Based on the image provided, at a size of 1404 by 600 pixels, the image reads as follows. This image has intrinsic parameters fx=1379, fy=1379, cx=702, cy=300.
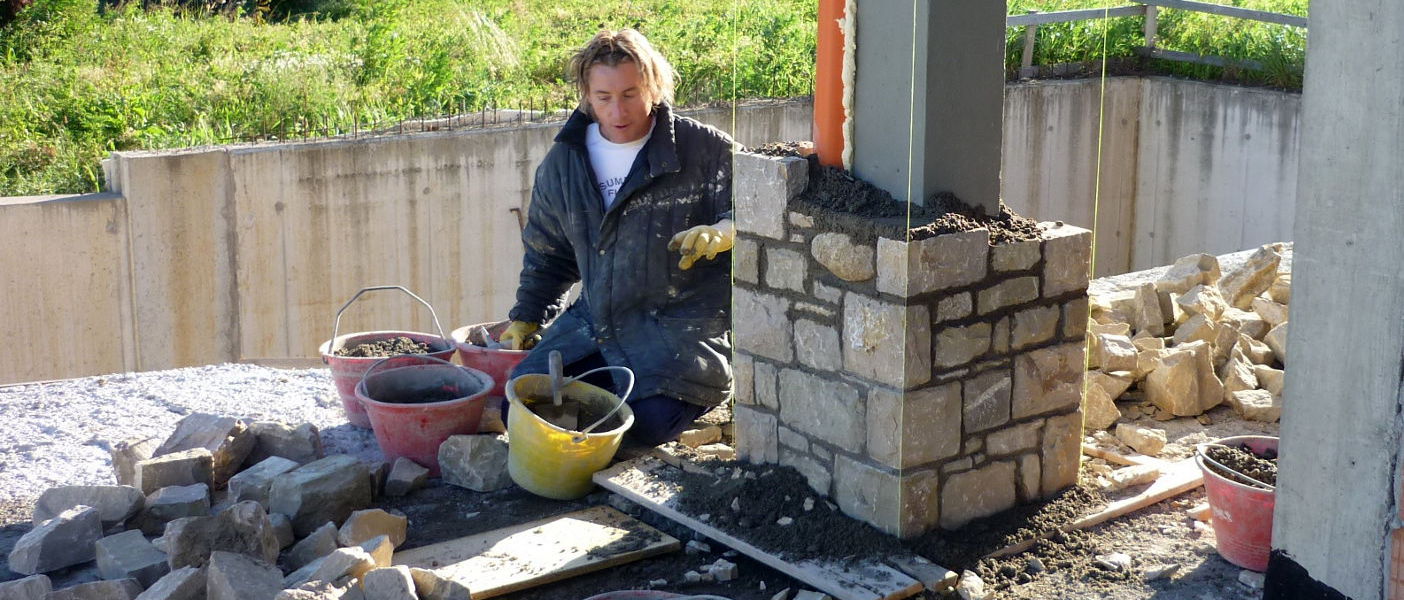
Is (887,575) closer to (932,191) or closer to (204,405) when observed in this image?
(932,191)

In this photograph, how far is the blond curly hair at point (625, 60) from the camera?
16.4 feet

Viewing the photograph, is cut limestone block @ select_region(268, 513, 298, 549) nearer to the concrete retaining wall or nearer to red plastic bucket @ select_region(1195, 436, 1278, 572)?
red plastic bucket @ select_region(1195, 436, 1278, 572)

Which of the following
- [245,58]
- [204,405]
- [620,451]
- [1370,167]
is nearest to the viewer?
[1370,167]

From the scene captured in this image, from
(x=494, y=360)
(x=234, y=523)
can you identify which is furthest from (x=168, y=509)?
(x=494, y=360)

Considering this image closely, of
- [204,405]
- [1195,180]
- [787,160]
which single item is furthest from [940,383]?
[1195,180]

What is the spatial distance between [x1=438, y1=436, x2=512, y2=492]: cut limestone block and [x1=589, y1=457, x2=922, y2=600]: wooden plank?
0.47m

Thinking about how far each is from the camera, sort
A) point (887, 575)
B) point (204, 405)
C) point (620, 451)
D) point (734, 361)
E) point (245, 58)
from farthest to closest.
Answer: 1. point (245, 58)
2. point (204, 405)
3. point (620, 451)
4. point (734, 361)
5. point (887, 575)

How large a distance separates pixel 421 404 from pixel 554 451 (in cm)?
63

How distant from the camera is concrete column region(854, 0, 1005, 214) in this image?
3936mm

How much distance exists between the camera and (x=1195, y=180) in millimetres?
12391

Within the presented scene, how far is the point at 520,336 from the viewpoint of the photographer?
5.55m

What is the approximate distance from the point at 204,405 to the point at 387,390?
102 cm

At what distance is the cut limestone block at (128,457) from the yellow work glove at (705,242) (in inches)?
79.0

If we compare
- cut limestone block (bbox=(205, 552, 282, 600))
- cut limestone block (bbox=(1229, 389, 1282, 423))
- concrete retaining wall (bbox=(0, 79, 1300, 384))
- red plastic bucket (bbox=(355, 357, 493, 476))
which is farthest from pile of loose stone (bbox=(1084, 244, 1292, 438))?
concrete retaining wall (bbox=(0, 79, 1300, 384))
